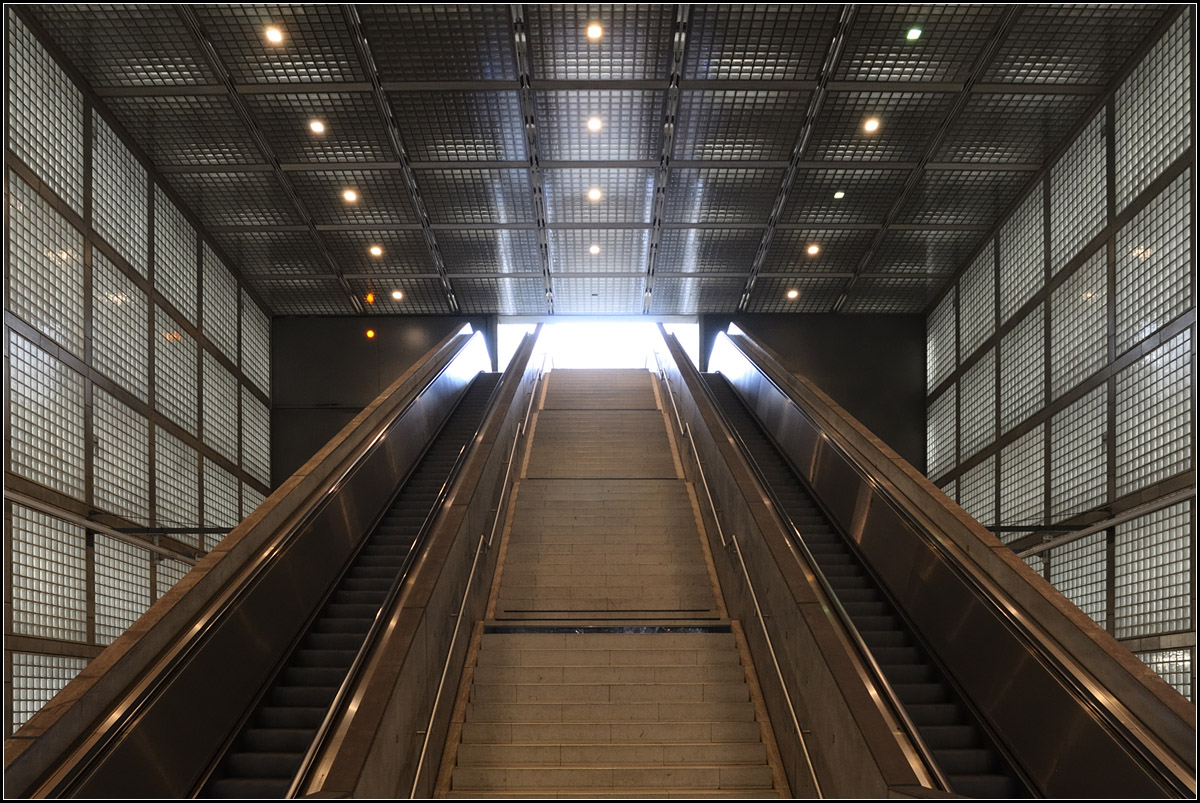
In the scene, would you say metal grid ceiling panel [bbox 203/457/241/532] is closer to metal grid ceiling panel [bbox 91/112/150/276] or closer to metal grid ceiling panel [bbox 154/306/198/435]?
metal grid ceiling panel [bbox 154/306/198/435]

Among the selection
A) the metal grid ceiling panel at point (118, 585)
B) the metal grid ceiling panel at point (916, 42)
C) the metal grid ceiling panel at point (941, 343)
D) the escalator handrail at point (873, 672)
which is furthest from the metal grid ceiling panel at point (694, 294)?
the escalator handrail at point (873, 672)

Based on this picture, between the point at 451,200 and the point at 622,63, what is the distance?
475 cm

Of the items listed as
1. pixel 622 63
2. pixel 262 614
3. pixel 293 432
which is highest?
pixel 622 63

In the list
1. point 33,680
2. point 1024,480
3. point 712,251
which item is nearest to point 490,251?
point 712,251

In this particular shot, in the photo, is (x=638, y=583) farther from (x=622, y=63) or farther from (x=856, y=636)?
(x=622, y=63)

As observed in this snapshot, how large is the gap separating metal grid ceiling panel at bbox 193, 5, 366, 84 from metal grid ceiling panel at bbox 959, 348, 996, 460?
11.7 m

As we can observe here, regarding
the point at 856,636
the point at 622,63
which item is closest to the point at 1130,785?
the point at 856,636

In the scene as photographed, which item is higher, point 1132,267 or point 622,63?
point 622,63

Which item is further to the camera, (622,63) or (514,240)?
(514,240)

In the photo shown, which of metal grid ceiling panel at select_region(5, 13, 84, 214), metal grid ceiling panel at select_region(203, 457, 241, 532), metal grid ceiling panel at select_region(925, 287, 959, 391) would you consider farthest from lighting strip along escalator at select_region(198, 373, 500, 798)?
metal grid ceiling panel at select_region(925, 287, 959, 391)

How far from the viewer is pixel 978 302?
722 inches

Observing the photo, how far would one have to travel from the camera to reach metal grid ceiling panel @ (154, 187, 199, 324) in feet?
50.1

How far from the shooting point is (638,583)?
10.3m

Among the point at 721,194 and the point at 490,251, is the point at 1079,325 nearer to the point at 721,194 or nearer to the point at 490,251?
the point at 721,194
